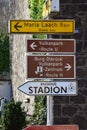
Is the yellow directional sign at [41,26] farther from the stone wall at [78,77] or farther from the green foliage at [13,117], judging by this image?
the green foliage at [13,117]

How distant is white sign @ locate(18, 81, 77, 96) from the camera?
8.66 m

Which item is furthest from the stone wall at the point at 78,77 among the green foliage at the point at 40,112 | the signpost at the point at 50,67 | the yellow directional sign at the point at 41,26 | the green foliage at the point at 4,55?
the green foliage at the point at 4,55

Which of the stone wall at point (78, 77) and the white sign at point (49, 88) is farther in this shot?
the stone wall at point (78, 77)

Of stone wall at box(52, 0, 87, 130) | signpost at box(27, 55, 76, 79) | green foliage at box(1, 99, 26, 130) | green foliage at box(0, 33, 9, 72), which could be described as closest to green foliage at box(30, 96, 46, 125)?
green foliage at box(1, 99, 26, 130)

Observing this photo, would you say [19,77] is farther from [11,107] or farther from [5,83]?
[5,83]

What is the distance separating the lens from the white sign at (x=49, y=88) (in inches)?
341

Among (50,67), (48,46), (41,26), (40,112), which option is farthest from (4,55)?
(50,67)

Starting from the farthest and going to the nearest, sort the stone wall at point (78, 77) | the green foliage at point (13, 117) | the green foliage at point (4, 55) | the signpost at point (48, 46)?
1. the green foliage at point (4, 55)
2. the green foliage at point (13, 117)
3. the stone wall at point (78, 77)
4. the signpost at point (48, 46)

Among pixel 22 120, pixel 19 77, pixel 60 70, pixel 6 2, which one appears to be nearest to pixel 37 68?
pixel 60 70

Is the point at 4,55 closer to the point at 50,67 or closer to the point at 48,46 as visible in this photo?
the point at 48,46

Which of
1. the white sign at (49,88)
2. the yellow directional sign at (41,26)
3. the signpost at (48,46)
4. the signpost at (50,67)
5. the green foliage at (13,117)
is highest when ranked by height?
the yellow directional sign at (41,26)

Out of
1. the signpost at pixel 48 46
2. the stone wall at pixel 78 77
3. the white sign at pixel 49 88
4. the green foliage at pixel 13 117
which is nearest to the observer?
the white sign at pixel 49 88

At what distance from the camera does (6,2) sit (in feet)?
166

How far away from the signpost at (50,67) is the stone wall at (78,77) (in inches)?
158
